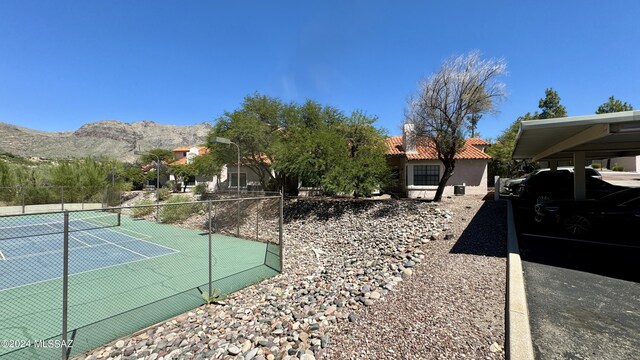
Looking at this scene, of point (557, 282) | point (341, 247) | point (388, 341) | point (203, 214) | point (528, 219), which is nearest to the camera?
point (388, 341)

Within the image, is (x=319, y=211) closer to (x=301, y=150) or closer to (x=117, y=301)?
(x=301, y=150)

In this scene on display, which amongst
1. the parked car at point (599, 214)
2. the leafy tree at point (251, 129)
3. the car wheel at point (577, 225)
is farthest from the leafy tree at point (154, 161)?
the car wheel at point (577, 225)

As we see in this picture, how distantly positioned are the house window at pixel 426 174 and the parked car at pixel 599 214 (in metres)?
11.0

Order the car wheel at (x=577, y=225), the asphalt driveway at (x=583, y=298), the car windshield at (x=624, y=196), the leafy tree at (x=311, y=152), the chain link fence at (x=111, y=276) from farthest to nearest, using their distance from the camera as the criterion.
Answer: the leafy tree at (x=311, y=152)
the car wheel at (x=577, y=225)
the car windshield at (x=624, y=196)
the chain link fence at (x=111, y=276)
the asphalt driveway at (x=583, y=298)

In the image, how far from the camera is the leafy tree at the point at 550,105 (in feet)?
146

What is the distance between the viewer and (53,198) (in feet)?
77.1

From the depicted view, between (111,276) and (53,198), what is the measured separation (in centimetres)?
2201

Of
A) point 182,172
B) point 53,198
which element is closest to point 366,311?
point 53,198

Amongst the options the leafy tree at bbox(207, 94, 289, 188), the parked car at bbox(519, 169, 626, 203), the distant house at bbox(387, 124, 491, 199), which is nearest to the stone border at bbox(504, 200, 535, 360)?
the parked car at bbox(519, 169, 626, 203)

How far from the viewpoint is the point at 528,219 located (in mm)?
11258

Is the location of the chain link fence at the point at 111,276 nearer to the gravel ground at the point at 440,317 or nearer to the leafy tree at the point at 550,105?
the gravel ground at the point at 440,317

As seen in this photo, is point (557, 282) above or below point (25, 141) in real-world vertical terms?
below

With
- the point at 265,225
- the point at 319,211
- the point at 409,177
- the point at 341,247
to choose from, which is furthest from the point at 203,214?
the point at 409,177

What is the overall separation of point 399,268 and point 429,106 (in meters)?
10.8
